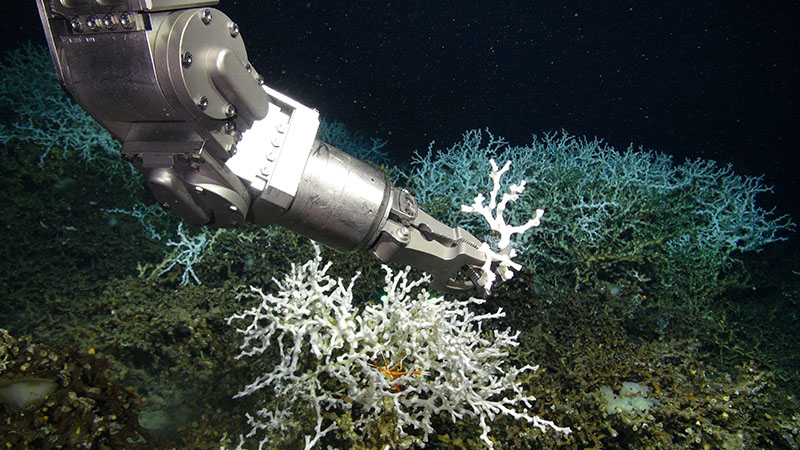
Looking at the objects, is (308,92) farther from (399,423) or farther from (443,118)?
(399,423)

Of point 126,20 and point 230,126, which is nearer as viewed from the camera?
point 126,20

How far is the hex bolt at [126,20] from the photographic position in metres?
1.22

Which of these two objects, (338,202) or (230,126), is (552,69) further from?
(230,126)

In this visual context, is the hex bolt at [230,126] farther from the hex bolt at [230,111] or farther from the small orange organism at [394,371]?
the small orange organism at [394,371]

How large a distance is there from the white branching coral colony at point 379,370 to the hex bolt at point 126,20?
1226 mm

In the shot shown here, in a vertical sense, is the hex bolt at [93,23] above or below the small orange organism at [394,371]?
above

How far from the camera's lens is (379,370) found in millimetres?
2229

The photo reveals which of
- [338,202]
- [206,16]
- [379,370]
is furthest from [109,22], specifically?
[379,370]

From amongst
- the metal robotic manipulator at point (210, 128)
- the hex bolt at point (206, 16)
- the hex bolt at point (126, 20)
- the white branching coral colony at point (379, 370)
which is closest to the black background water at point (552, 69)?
the white branching coral colony at point (379, 370)

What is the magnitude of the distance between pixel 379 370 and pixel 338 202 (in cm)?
96

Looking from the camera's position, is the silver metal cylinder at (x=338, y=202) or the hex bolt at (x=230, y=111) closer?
the hex bolt at (x=230, y=111)

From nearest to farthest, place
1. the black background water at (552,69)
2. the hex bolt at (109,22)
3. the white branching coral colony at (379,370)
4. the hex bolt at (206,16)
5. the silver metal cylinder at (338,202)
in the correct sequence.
A: the hex bolt at (109,22) < the hex bolt at (206,16) < the silver metal cylinder at (338,202) < the white branching coral colony at (379,370) < the black background water at (552,69)

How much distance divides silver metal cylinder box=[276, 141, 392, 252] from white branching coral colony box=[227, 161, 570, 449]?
428 millimetres

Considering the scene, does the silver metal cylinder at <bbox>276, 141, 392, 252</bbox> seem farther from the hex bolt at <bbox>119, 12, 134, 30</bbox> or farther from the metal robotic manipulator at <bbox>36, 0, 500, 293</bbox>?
the hex bolt at <bbox>119, 12, 134, 30</bbox>
